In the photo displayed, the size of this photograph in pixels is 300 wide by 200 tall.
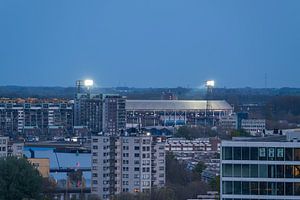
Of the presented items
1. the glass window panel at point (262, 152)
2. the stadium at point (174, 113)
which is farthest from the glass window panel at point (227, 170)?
the stadium at point (174, 113)

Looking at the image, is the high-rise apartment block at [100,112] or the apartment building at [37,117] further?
the apartment building at [37,117]

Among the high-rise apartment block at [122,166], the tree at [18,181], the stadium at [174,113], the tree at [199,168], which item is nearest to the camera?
the tree at [18,181]

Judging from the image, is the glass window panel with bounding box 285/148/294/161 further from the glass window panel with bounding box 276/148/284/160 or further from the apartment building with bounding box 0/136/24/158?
the apartment building with bounding box 0/136/24/158

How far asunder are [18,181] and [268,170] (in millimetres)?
4968

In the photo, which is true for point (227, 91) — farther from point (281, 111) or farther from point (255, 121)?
point (255, 121)

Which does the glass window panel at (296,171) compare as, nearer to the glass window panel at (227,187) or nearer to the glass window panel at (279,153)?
the glass window panel at (279,153)

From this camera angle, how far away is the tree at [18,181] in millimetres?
14086

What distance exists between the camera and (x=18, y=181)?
14.2 m

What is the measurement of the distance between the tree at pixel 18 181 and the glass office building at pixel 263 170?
4.57 meters

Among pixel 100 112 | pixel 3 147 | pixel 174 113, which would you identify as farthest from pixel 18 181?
pixel 174 113

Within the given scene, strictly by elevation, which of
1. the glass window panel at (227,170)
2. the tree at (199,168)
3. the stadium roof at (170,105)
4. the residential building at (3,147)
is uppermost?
the stadium roof at (170,105)

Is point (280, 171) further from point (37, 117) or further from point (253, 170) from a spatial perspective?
point (37, 117)

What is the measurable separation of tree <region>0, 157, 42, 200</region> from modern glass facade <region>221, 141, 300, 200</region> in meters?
4.59

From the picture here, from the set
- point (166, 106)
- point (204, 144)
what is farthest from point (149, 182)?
point (166, 106)
